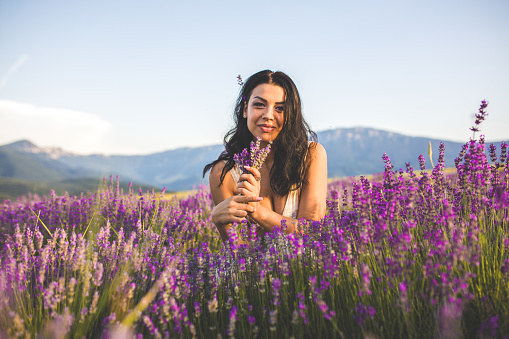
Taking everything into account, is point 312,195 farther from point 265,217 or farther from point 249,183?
point 249,183

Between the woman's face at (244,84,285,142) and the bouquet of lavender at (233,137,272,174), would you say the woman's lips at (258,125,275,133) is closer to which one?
the woman's face at (244,84,285,142)

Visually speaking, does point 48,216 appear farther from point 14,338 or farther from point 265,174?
point 14,338

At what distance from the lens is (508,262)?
134 centimetres

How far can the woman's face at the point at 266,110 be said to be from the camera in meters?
2.99

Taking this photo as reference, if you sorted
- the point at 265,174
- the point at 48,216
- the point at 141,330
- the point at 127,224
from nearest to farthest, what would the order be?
the point at 141,330, the point at 265,174, the point at 127,224, the point at 48,216

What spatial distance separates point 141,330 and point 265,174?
2106 mm

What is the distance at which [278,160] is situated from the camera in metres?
3.29

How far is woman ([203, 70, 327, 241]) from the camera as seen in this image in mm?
3002

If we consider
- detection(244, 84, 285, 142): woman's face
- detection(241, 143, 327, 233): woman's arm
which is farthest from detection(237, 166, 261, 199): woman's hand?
detection(244, 84, 285, 142): woman's face

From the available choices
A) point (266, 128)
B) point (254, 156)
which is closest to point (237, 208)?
point (254, 156)

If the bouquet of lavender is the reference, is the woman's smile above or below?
above

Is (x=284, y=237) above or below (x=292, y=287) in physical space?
above

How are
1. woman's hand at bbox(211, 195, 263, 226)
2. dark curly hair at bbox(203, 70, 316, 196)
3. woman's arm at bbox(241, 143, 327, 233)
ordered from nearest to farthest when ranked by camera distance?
woman's hand at bbox(211, 195, 263, 226) < woman's arm at bbox(241, 143, 327, 233) < dark curly hair at bbox(203, 70, 316, 196)

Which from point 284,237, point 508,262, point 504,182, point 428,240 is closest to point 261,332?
point 284,237
